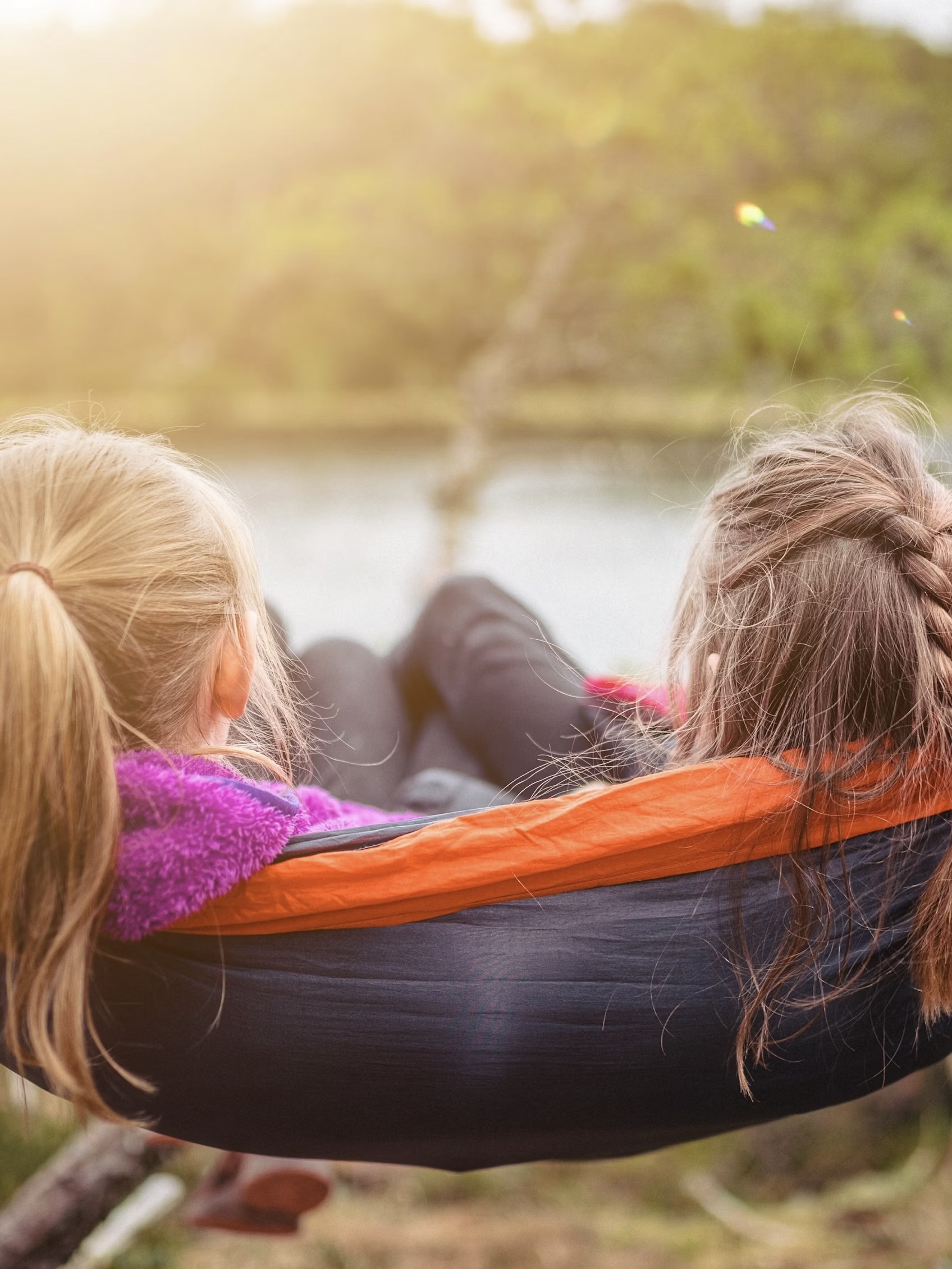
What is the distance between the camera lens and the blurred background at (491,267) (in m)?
2.26

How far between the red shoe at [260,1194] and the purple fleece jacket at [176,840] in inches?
19.3

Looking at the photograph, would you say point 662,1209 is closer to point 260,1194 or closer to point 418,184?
point 260,1194

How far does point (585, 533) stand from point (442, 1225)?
1.96 meters

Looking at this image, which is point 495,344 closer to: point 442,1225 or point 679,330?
point 679,330

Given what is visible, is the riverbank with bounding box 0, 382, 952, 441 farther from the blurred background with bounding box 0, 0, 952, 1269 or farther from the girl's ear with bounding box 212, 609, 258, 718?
the girl's ear with bounding box 212, 609, 258, 718

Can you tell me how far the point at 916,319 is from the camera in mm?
2115

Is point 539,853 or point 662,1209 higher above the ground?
point 539,853

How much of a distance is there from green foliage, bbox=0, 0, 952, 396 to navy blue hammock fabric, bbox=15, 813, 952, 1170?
75.1 inches

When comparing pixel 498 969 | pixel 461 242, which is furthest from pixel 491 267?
pixel 498 969

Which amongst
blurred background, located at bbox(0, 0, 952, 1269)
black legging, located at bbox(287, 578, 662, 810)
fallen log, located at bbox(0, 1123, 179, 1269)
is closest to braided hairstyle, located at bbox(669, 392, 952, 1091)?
black legging, located at bbox(287, 578, 662, 810)

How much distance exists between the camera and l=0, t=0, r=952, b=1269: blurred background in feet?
7.42

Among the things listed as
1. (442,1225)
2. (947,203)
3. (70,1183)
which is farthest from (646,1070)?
(947,203)

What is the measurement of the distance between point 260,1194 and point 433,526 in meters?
2.42

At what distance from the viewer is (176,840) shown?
521mm
